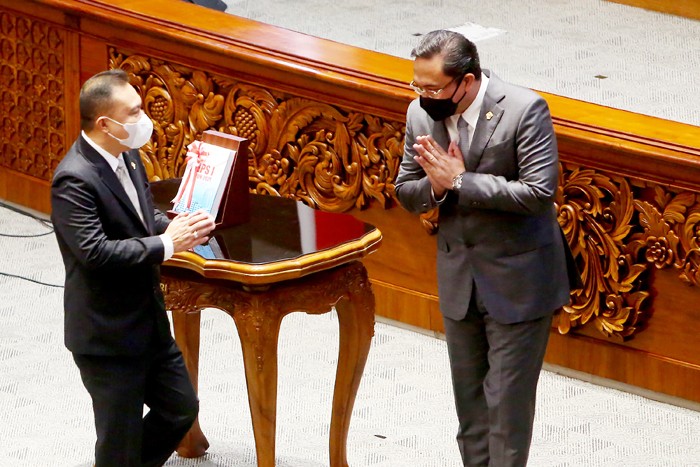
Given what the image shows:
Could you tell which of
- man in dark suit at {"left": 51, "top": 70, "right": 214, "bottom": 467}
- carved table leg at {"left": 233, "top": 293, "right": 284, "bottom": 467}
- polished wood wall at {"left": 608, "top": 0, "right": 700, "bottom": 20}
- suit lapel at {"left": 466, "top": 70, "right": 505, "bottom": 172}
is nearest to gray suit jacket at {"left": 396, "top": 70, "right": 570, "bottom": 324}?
suit lapel at {"left": 466, "top": 70, "right": 505, "bottom": 172}

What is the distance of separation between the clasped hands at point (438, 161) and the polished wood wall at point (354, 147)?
3.71ft

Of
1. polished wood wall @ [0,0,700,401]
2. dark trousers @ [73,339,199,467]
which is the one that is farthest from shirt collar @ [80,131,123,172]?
polished wood wall @ [0,0,700,401]

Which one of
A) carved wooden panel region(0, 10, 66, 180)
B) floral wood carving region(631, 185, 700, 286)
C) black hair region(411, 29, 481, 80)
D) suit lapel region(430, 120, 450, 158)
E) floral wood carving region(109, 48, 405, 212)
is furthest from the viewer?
carved wooden panel region(0, 10, 66, 180)

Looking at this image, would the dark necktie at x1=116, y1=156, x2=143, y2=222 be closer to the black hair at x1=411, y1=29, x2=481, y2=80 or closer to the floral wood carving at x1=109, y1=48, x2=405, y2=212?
the black hair at x1=411, y1=29, x2=481, y2=80

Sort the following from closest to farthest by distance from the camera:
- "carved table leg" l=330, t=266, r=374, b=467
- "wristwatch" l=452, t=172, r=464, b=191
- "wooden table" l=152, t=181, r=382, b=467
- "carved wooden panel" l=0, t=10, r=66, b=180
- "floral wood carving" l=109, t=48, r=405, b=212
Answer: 1. "wristwatch" l=452, t=172, r=464, b=191
2. "wooden table" l=152, t=181, r=382, b=467
3. "carved table leg" l=330, t=266, r=374, b=467
4. "floral wood carving" l=109, t=48, r=405, b=212
5. "carved wooden panel" l=0, t=10, r=66, b=180

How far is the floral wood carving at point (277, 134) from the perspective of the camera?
5.43 meters

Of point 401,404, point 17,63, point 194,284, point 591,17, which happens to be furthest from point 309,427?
point 591,17

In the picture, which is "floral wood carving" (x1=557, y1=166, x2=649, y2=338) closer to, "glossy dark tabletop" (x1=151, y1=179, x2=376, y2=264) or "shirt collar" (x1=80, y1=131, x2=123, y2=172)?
"glossy dark tabletop" (x1=151, y1=179, x2=376, y2=264)

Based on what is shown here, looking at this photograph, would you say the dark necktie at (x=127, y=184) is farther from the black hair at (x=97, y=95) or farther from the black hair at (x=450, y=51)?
the black hair at (x=450, y=51)

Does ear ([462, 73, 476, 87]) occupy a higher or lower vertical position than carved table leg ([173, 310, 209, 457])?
higher

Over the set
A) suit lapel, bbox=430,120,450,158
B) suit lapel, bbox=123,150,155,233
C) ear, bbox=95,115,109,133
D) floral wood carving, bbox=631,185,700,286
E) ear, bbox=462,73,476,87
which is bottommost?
floral wood carving, bbox=631,185,700,286

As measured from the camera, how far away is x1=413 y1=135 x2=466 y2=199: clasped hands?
12.5 feet

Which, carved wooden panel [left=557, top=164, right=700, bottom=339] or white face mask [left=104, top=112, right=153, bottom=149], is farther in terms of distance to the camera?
carved wooden panel [left=557, top=164, right=700, bottom=339]

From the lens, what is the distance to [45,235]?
6.46 meters
